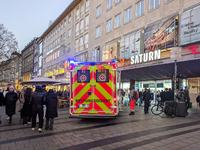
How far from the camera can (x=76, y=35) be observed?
128 feet

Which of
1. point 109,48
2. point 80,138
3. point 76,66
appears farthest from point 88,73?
point 109,48

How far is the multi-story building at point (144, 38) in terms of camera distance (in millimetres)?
16203

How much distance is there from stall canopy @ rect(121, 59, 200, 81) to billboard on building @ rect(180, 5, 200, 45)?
70.4 inches

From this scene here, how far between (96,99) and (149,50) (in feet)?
42.1

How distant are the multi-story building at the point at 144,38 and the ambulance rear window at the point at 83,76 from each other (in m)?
5.61

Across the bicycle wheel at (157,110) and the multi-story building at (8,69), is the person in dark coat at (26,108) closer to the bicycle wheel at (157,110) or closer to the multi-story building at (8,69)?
the bicycle wheel at (157,110)

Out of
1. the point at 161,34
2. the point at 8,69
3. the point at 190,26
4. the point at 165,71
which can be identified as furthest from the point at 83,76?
the point at 8,69

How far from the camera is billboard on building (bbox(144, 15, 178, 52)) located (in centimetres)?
1717

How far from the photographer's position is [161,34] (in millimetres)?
18516

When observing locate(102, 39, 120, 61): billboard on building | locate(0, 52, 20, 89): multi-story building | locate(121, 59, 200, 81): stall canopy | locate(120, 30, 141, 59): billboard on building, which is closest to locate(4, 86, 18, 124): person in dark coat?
locate(121, 59, 200, 81): stall canopy

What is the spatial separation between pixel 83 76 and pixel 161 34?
12.3 metres

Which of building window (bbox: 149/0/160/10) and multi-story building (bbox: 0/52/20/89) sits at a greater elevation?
building window (bbox: 149/0/160/10)

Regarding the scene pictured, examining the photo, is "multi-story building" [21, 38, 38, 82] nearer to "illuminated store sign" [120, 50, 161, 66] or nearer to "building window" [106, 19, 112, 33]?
"building window" [106, 19, 112, 33]

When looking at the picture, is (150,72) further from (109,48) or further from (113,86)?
(113,86)
